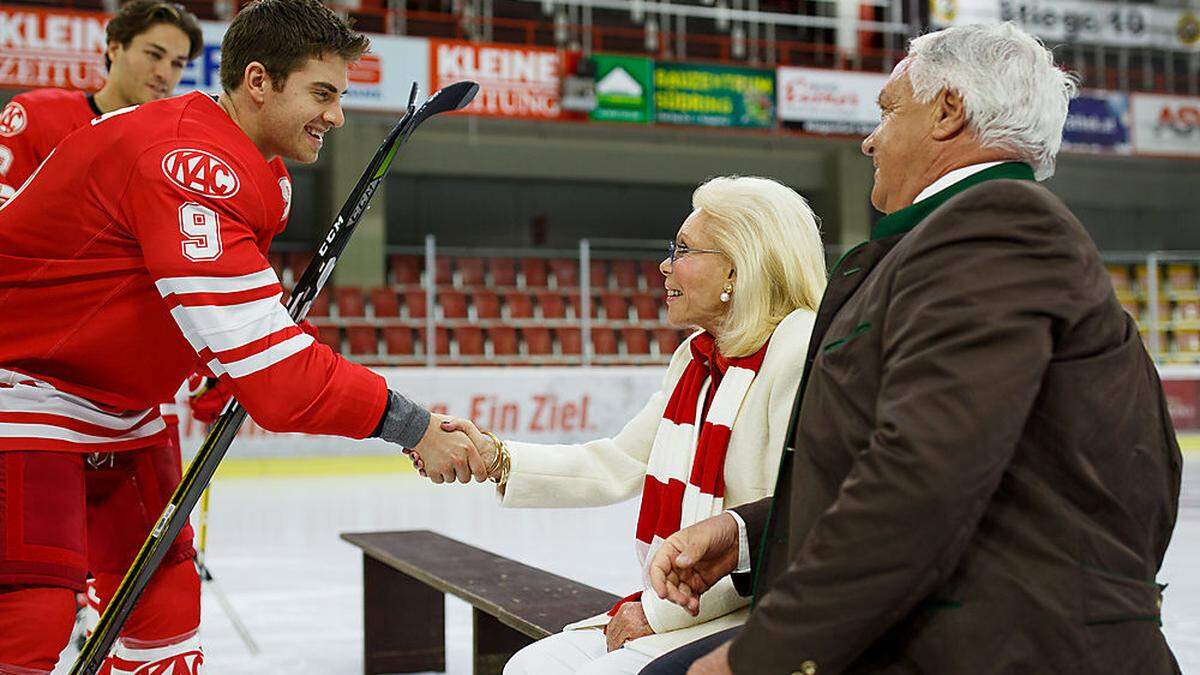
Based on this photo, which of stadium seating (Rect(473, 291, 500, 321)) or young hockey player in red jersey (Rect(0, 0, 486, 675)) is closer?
young hockey player in red jersey (Rect(0, 0, 486, 675))

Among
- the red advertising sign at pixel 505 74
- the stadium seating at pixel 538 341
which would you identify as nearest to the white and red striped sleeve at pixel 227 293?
the red advertising sign at pixel 505 74

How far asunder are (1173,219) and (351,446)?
1401 centimetres

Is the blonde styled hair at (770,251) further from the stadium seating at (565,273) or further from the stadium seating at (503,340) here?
the stadium seating at (565,273)

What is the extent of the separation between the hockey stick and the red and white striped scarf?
0.69m

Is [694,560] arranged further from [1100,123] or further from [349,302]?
[1100,123]

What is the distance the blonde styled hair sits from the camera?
1.85 meters

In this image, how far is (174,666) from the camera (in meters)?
2.01

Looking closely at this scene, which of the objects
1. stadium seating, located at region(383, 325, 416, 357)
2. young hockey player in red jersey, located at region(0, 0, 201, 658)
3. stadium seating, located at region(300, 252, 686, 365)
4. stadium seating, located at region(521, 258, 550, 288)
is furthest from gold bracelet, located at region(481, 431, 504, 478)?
stadium seating, located at region(521, 258, 550, 288)

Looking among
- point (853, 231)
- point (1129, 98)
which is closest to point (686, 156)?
point (853, 231)

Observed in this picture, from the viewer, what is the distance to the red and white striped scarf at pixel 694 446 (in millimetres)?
1754

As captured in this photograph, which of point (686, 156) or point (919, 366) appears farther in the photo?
point (686, 156)

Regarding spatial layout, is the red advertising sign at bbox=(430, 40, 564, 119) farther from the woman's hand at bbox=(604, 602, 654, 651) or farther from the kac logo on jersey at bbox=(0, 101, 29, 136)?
the woman's hand at bbox=(604, 602, 654, 651)

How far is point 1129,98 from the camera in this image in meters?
14.0

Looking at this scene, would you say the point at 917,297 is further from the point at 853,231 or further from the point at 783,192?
the point at 853,231
